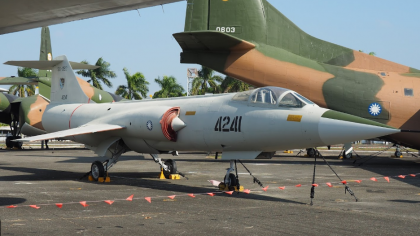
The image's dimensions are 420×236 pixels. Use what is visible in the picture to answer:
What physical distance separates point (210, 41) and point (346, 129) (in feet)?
29.0

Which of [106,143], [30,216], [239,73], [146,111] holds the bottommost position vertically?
[30,216]

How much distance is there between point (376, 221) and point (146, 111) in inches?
328

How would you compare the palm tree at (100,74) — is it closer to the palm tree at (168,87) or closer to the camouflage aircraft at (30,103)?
the palm tree at (168,87)

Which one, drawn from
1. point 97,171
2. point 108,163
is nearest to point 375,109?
point 108,163

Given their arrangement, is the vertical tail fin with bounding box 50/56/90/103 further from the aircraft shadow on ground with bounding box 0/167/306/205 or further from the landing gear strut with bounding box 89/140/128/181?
the landing gear strut with bounding box 89/140/128/181

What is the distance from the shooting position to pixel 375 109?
20.4 meters

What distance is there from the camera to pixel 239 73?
20297mm

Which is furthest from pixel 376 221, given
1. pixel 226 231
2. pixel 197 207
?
pixel 197 207

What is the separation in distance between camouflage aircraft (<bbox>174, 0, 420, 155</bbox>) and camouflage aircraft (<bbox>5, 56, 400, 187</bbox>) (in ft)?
16.8

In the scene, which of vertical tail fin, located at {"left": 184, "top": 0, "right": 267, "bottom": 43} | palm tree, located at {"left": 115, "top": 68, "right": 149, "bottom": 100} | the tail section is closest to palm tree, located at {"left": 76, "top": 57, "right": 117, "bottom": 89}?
palm tree, located at {"left": 115, "top": 68, "right": 149, "bottom": 100}

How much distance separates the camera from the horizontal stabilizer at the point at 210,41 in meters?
16.9

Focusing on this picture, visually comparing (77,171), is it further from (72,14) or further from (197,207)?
(72,14)

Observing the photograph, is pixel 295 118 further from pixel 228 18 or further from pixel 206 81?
pixel 206 81

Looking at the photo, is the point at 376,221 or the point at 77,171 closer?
the point at 376,221
